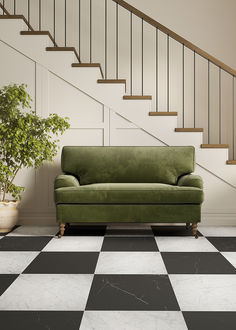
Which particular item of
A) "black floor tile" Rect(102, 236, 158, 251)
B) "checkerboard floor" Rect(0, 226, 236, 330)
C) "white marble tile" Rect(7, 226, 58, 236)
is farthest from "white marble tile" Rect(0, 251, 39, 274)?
"white marble tile" Rect(7, 226, 58, 236)

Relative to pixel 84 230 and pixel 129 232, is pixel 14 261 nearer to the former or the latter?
pixel 84 230

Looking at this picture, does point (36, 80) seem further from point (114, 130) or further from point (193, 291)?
point (193, 291)

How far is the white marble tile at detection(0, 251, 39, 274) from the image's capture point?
6.72ft

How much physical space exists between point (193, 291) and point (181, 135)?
2337 millimetres

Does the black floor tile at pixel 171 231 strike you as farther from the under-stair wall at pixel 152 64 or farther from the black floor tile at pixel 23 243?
the under-stair wall at pixel 152 64

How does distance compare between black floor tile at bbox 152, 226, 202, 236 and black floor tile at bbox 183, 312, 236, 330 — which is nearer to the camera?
black floor tile at bbox 183, 312, 236, 330

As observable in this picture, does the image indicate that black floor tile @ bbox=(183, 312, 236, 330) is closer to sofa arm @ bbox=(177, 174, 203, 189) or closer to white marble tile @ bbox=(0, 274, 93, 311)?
white marble tile @ bbox=(0, 274, 93, 311)

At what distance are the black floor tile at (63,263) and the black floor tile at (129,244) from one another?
0.24m

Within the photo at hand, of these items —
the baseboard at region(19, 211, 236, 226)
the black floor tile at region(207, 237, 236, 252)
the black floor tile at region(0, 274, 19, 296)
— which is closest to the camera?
the black floor tile at region(0, 274, 19, 296)

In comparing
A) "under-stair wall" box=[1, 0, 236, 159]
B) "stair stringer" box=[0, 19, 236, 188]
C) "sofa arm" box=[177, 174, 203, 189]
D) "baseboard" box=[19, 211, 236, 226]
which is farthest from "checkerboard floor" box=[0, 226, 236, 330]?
"under-stair wall" box=[1, 0, 236, 159]

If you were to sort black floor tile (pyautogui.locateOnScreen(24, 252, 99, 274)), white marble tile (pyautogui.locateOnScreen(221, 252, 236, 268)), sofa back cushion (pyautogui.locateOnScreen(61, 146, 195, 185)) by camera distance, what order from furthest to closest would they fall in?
sofa back cushion (pyautogui.locateOnScreen(61, 146, 195, 185)) < white marble tile (pyautogui.locateOnScreen(221, 252, 236, 268)) < black floor tile (pyautogui.locateOnScreen(24, 252, 99, 274))

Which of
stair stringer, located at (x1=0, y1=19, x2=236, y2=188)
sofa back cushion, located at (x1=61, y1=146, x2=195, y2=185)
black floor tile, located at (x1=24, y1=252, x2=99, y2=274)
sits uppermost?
stair stringer, located at (x1=0, y1=19, x2=236, y2=188)

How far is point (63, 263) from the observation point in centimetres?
220

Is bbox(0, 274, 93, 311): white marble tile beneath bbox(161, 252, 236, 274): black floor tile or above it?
above
